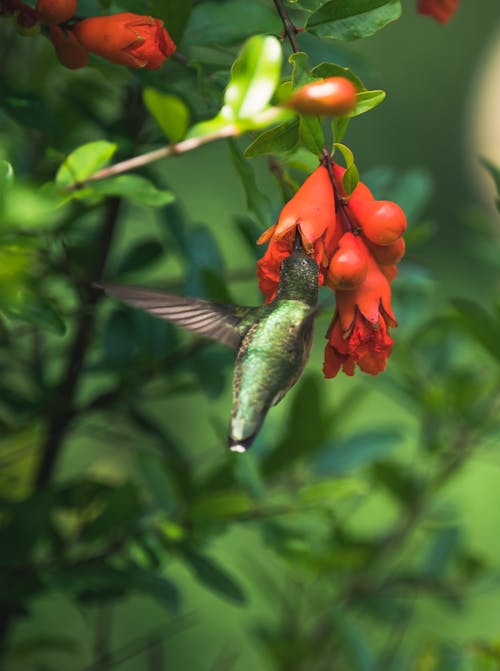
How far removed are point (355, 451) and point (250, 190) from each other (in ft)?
2.20

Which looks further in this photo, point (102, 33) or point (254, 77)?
point (102, 33)

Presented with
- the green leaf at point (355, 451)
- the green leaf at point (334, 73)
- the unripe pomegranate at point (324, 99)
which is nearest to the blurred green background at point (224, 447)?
the green leaf at point (355, 451)

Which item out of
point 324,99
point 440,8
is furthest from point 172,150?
point 440,8

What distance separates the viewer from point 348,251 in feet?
2.47

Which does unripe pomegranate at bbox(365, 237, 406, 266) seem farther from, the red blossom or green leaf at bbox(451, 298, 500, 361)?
green leaf at bbox(451, 298, 500, 361)

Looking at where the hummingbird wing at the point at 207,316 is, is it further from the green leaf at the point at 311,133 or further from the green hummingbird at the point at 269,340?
the green leaf at the point at 311,133

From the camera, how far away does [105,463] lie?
6.30 ft

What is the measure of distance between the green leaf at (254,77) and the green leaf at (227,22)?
0.97ft

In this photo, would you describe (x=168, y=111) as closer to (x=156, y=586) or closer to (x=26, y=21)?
(x=26, y=21)

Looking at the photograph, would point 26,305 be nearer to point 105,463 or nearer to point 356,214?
point 356,214

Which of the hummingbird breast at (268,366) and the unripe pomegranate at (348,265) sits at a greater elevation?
the unripe pomegranate at (348,265)

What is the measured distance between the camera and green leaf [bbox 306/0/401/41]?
783 mm

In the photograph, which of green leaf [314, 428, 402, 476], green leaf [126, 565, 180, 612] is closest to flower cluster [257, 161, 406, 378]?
green leaf [126, 565, 180, 612]

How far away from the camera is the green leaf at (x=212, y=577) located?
1.12 m
